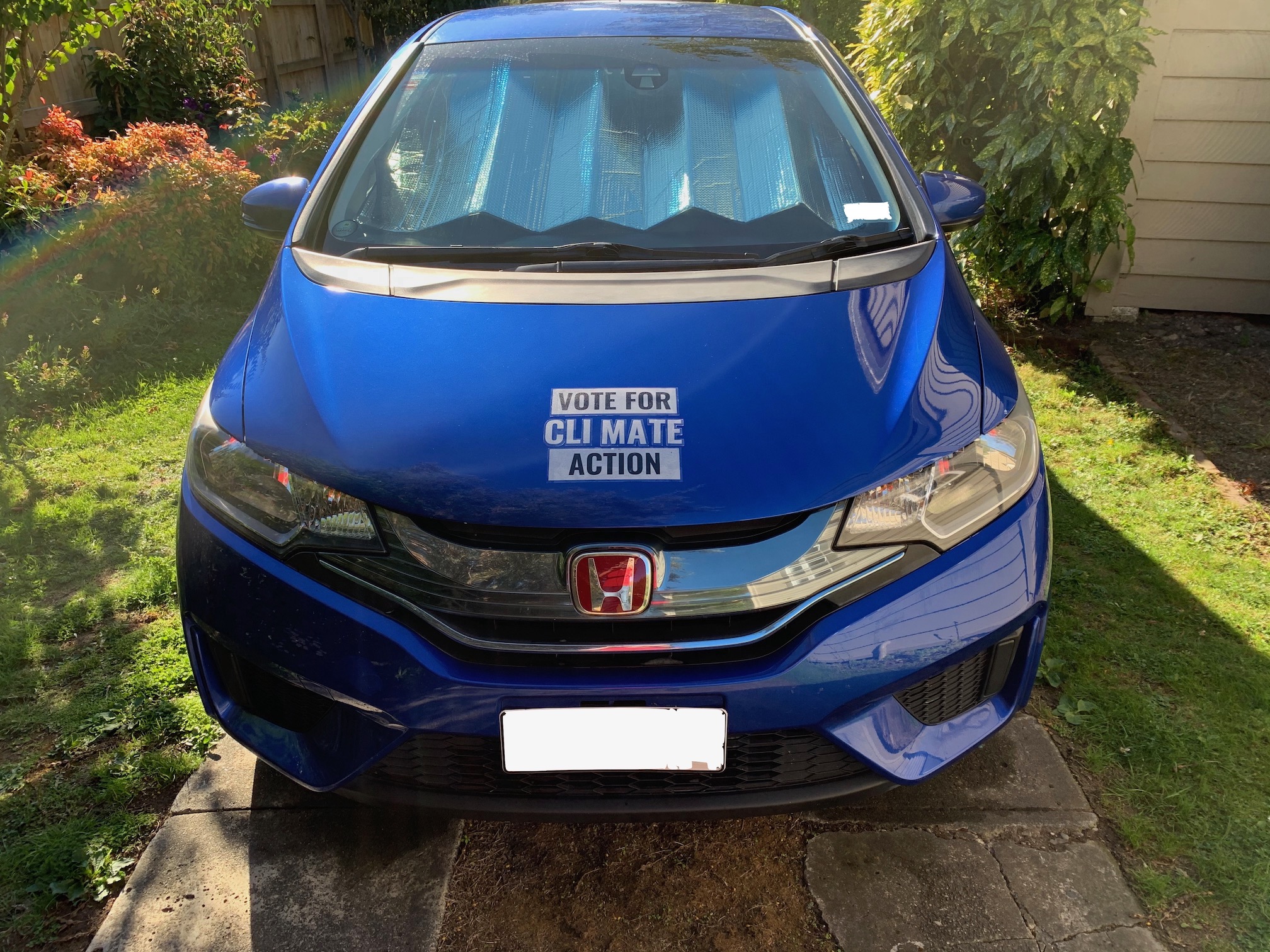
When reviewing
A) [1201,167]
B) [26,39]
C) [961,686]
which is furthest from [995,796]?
[26,39]

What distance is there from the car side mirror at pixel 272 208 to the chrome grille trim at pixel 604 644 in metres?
1.39

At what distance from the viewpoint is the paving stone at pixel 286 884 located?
6.17 ft

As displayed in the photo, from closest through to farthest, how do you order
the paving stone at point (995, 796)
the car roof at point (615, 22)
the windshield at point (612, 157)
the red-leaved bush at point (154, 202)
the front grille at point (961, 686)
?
the front grille at point (961, 686) → the paving stone at point (995, 796) → the windshield at point (612, 157) → the car roof at point (615, 22) → the red-leaved bush at point (154, 202)

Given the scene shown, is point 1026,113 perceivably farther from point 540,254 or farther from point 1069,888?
point 1069,888

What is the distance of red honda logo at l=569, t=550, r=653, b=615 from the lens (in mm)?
1548

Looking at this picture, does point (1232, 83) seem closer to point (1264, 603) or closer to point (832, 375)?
point (1264, 603)

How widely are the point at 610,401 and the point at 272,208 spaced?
1.43 meters

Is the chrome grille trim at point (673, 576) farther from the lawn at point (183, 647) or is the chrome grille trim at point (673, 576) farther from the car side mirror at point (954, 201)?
the car side mirror at point (954, 201)

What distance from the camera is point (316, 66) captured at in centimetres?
1220

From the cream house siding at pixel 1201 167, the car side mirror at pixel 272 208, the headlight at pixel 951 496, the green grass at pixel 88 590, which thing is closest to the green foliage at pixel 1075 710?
the headlight at pixel 951 496

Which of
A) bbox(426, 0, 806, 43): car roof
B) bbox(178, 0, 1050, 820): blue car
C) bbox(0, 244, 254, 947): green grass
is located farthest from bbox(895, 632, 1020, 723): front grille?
bbox(426, 0, 806, 43): car roof

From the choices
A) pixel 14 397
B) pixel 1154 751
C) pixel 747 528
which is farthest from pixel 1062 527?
pixel 14 397

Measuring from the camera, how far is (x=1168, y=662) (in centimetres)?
267

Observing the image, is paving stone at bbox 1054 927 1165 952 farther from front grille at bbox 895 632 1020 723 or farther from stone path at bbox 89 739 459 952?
stone path at bbox 89 739 459 952
